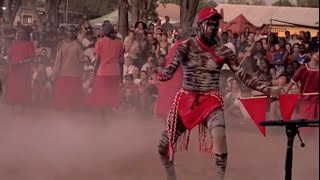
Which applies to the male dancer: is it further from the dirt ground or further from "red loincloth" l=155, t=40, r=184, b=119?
"red loincloth" l=155, t=40, r=184, b=119

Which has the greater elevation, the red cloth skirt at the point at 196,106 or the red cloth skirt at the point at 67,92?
the red cloth skirt at the point at 196,106

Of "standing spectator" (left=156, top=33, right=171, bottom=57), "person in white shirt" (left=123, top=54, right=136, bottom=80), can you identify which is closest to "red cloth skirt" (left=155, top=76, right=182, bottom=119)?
"person in white shirt" (left=123, top=54, right=136, bottom=80)

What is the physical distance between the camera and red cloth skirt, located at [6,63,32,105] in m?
14.4

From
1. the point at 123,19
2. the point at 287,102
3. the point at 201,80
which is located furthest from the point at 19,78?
the point at 287,102

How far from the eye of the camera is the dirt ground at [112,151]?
8.09 metres

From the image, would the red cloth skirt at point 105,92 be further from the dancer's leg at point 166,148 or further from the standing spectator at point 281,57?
the dancer's leg at point 166,148

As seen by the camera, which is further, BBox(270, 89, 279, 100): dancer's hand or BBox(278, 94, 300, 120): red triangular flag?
BBox(270, 89, 279, 100): dancer's hand

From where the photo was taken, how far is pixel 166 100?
38.1ft

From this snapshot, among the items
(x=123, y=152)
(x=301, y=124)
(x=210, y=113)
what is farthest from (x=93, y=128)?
(x=301, y=124)

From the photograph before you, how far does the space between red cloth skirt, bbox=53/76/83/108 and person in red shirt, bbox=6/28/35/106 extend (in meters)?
0.81

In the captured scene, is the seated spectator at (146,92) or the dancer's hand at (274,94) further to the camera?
the seated spectator at (146,92)

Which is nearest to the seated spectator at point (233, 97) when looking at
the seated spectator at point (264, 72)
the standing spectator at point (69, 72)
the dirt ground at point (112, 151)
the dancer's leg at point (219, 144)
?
the dirt ground at point (112, 151)

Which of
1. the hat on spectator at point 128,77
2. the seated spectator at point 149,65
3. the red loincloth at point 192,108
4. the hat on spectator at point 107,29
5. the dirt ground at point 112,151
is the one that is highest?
the hat on spectator at point 107,29

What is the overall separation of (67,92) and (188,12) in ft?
16.1
